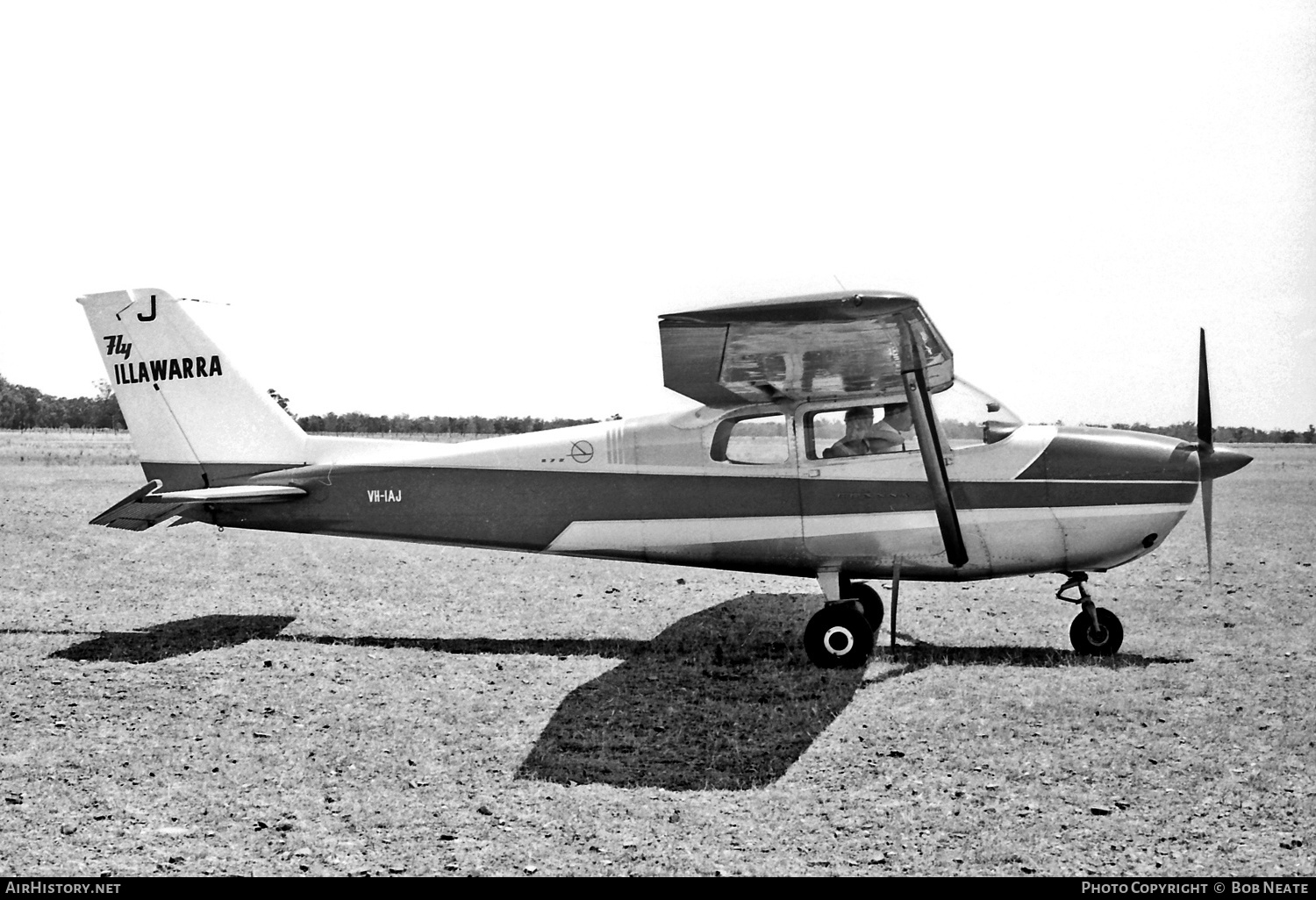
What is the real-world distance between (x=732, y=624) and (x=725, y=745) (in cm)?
382

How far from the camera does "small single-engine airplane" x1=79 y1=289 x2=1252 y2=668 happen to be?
788 centimetres

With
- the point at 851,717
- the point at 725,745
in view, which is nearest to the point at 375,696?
the point at 725,745

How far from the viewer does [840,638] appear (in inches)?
310

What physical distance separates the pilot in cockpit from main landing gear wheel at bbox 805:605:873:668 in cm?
134

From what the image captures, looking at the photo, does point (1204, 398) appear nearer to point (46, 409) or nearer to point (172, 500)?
point (172, 500)

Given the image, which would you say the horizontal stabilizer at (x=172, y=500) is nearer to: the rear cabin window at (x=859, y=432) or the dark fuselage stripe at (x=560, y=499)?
the dark fuselage stripe at (x=560, y=499)

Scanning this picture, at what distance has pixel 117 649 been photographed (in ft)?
26.7

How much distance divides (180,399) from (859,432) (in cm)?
667

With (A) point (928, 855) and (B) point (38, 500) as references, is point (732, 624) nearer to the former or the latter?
(A) point (928, 855)

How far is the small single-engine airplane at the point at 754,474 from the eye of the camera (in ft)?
25.8

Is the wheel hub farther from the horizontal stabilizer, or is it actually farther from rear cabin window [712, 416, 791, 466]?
the horizontal stabilizer

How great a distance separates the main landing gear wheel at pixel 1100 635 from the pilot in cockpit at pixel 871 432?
217 centimetres

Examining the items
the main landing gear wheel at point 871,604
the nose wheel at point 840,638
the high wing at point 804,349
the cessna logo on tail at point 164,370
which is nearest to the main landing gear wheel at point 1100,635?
the main landing gear wheel at point 871,604

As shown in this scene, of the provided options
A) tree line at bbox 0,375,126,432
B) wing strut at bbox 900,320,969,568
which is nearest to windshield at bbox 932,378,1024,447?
wing strut at bbox 900,320,969,568
